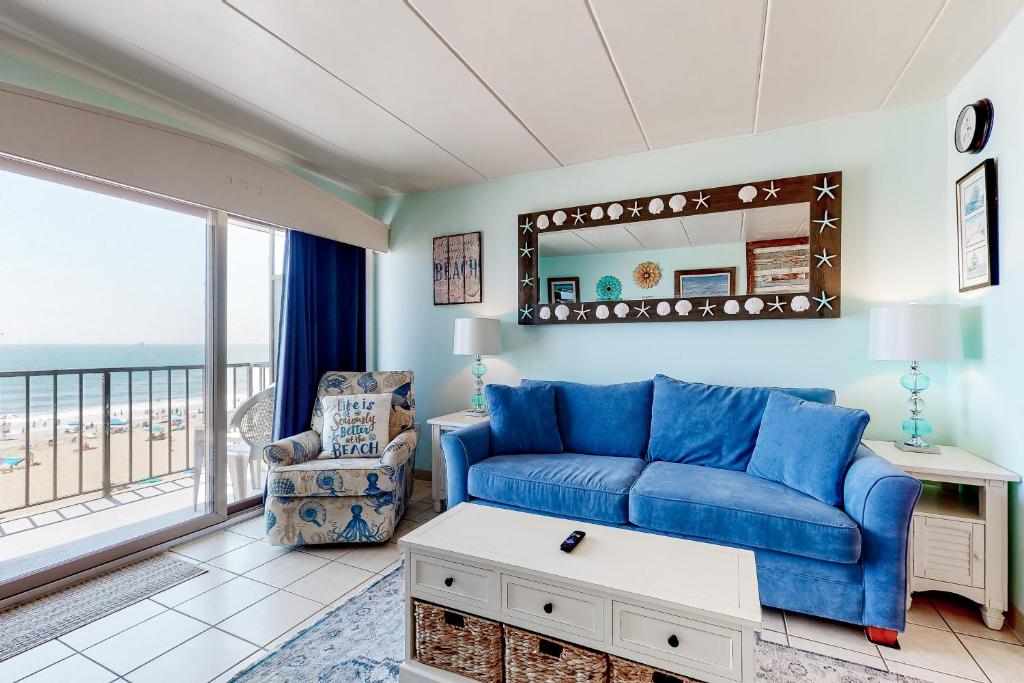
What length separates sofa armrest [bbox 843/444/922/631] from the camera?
1661 mm

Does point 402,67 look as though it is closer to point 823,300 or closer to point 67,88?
point 67,88

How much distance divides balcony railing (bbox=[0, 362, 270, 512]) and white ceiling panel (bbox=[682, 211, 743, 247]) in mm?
3205

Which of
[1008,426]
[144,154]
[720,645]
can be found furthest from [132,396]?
[1008,426]

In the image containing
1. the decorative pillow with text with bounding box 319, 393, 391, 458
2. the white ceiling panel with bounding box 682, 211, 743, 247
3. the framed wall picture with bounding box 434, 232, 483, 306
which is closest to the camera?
the white ceiling panel with bounding box 682, 211, 743, 247

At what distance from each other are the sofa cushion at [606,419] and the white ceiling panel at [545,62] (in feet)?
5.13

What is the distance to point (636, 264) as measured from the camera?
3.08m

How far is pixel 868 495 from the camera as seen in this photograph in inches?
67.6

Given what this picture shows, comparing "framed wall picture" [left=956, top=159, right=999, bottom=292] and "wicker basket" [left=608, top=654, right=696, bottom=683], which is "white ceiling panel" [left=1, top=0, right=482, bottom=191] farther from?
"framed wall picture" [left=956, top=159, right=999, bottom=292]

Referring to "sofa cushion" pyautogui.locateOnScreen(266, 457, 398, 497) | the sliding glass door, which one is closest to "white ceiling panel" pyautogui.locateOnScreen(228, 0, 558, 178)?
the sliding glass door

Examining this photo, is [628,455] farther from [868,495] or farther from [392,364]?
[392,364]

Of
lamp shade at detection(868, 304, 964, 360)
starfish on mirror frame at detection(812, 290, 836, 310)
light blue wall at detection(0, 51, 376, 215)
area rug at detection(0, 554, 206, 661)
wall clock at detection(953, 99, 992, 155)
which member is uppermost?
light blue wall at detection(0, 51, 376, 215)

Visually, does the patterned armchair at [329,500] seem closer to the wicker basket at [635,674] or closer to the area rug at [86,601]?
the area rug at [86,601]

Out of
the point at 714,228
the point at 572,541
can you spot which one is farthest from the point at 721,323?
the point at 572,541

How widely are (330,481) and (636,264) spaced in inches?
91.4
